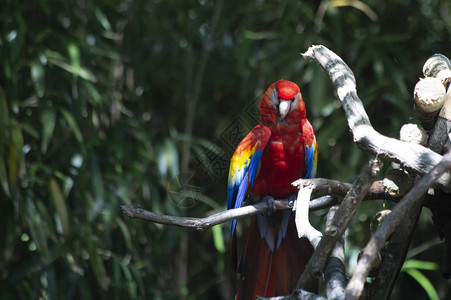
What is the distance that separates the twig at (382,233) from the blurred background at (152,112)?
2.43 feet

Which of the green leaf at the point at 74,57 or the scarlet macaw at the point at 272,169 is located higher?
the scarlet macaw at the point at 272,169

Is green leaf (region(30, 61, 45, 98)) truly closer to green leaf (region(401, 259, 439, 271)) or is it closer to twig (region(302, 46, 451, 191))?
twig (region(302, 46, 451, 191))

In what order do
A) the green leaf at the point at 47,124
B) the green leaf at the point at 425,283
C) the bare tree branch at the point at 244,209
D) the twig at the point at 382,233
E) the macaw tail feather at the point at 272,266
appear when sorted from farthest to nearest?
the green leaf at the point at 425,283
the green leaf at the point at 47,124
the macaw tail feather at the point at 272,266
the bare tree branch at the point at 244,209
the twig at the point at 382,233

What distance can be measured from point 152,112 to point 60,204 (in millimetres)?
667

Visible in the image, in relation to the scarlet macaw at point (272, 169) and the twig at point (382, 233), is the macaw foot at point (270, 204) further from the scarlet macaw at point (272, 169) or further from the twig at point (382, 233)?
the twig at point (382, 233)

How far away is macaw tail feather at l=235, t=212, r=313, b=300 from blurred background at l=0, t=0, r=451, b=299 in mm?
313

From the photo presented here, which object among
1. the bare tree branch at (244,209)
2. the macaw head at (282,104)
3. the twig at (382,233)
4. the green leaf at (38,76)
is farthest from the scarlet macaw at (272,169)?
the green leaf at (38,76)

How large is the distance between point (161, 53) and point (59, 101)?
515 mm

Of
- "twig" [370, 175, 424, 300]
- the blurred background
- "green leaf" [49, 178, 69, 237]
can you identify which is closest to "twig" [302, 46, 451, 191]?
"twig" [370, 175, 424, 300]

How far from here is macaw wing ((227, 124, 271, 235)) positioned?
1216 mm

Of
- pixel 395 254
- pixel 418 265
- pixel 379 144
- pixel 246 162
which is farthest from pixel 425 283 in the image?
pixel 379 144

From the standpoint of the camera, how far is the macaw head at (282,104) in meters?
1.19

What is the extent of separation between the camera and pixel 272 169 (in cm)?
125

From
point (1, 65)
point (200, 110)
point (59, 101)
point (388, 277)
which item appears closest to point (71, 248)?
point (59, 101)
